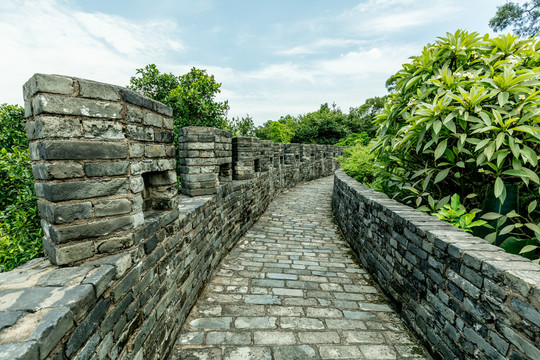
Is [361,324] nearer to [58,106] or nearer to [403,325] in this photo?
[403,325]

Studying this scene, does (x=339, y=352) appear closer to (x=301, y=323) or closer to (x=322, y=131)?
(x=301, y=323)

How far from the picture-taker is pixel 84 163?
1465 mm

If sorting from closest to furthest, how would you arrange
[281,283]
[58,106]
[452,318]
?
[58,106], [452,318], [281,283]

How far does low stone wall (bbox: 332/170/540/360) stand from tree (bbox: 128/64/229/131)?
22.2 feet

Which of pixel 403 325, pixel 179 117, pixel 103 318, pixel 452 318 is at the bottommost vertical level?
pixel 403 325

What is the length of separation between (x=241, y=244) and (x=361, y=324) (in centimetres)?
251

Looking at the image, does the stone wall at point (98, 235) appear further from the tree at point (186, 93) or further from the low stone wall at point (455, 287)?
the tree at point (186, 93)

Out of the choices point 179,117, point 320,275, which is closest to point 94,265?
point 320,275

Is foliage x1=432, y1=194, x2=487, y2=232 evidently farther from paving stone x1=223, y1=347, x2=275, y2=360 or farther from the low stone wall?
paving stone x1=223, y1=347, x2=275, y2=360

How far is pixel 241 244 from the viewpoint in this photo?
4566 millimetres

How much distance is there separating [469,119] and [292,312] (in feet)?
9.12

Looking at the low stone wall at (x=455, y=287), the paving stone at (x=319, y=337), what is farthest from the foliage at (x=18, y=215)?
the low stone wall at (x=455, y=287)

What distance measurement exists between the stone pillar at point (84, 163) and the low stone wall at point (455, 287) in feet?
8.10

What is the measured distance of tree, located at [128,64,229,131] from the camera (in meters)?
7.96
